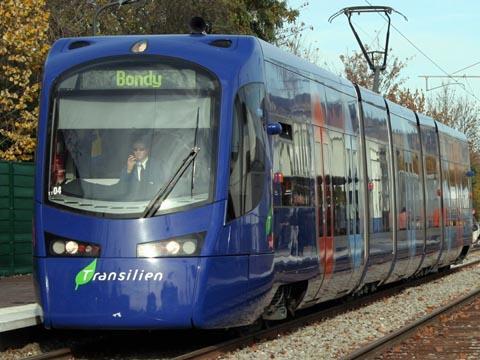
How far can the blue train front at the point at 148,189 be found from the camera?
33.1ft

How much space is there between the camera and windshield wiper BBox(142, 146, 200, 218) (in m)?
10.2

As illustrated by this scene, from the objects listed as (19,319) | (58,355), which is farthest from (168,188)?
Result: (19,319)

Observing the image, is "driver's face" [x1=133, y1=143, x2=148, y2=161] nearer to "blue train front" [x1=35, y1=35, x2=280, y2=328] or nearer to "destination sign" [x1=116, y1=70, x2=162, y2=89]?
"blue train front" [x1=35, y1=35, x2=280, y2=328]

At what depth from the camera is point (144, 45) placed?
36.3 ft

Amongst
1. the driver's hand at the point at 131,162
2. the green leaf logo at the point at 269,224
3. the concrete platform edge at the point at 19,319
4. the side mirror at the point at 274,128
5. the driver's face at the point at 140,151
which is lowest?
the concrete platform edge at the point at 19,319

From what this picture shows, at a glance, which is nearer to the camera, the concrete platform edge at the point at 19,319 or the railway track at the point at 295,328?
the railway track at the point at 295,328

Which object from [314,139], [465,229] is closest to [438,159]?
[465,229]

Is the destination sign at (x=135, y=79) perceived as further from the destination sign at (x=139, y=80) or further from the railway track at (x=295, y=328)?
the railway track at (x=295, y=328)

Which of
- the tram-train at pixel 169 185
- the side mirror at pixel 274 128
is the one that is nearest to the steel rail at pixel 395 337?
the tram-train at pixel 169 185

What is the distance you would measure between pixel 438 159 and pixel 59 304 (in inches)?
555

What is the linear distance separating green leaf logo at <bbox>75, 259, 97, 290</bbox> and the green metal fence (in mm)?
10202

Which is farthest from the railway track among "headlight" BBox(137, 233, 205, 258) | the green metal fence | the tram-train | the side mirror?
the green metal fence

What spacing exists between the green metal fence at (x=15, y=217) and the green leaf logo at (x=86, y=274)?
33.5ft

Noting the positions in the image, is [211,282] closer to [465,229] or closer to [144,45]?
[144,45]
